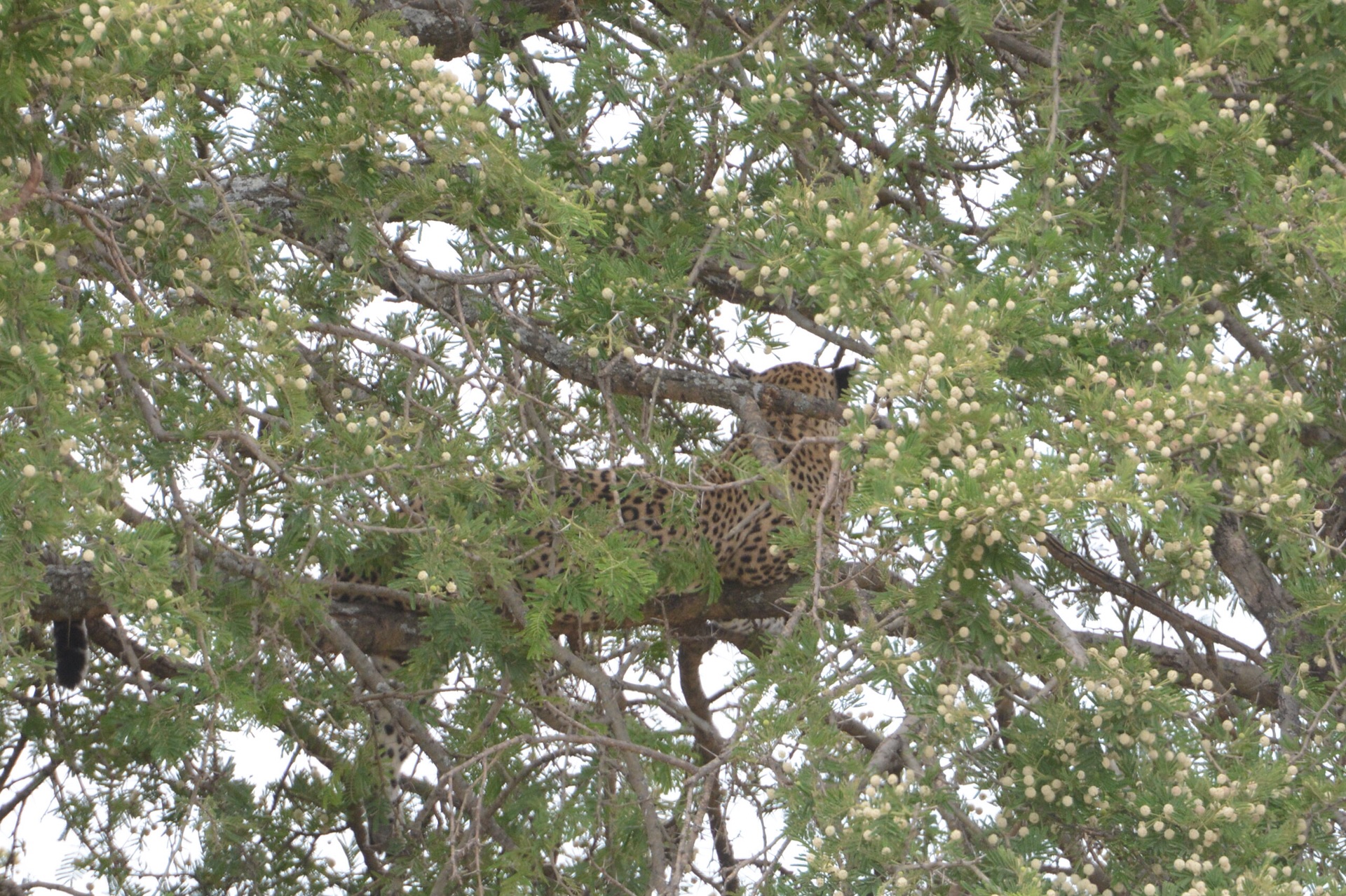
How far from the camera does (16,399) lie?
8.67 feet

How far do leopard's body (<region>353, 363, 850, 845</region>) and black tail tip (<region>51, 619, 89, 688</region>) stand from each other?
941 mm

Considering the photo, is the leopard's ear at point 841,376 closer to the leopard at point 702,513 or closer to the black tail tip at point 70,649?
the leopard at point 702,513

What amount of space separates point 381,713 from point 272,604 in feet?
5.03

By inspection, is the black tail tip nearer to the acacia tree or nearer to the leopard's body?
the acacia tree

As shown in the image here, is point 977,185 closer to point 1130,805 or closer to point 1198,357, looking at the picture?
point 1198,357

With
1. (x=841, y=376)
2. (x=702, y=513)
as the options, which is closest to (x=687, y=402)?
(x=702, y=513)

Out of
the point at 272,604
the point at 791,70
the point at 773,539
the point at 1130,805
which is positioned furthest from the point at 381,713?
the point at 1130,805

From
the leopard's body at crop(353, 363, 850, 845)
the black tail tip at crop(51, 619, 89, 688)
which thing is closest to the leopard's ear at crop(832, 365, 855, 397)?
the leopard's body at crop(353, 363, 850, 845)

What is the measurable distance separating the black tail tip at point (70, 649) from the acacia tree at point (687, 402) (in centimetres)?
12

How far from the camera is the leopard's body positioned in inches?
159

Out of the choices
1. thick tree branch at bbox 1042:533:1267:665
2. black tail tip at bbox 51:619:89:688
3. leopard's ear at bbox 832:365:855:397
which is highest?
leopard's ear at bbox 832:365:855:397

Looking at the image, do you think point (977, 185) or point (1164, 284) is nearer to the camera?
point (1164, 284)

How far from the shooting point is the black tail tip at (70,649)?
4695 mm

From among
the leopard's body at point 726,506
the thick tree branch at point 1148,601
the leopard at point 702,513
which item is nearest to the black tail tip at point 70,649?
the leopard at point 702,513
